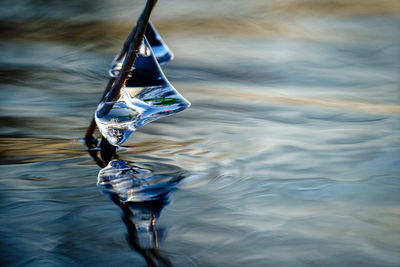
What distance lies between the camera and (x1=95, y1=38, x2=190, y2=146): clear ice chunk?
20.0 inches

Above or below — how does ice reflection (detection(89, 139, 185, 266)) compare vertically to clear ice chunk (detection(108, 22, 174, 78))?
below

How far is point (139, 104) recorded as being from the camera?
1.69 ft

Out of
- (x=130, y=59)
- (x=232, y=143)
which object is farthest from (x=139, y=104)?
(x=232, y=143)

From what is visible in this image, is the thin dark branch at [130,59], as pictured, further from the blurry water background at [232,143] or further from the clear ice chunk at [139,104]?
the blurry water background at [232,143]

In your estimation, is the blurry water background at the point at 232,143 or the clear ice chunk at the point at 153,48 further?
the clear ice chunk at the point at 153,48

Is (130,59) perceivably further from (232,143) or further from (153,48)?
(232,143)

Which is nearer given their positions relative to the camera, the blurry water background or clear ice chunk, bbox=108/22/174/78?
the blurry water background

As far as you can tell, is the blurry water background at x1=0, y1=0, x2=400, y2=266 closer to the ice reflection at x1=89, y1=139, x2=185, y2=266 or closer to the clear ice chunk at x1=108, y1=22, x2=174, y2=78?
the ice reflection at x1=89, y1=139, x2=185, y2=266

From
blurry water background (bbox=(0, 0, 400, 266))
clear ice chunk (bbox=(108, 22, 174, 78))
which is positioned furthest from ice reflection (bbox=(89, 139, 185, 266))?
clear ice chunk (bbox=(108, 22, 174, 78))

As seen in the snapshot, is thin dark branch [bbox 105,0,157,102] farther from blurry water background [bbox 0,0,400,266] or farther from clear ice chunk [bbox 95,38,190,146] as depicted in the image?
blurry water background [bbox 0,0,400,266]

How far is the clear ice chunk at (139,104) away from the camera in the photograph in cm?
51

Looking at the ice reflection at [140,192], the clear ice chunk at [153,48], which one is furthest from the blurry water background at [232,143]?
the clear ice chunk at [153,48]

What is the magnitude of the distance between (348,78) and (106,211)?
0.70m

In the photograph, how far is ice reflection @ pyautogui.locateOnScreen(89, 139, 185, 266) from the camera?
43 cm
